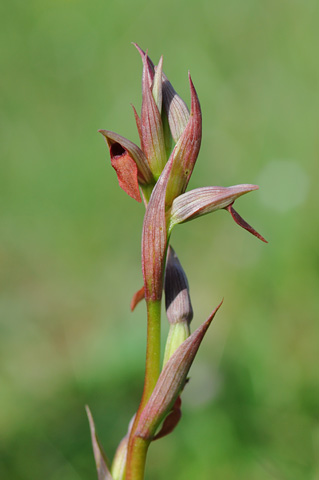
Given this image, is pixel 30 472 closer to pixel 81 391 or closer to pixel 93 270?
pixel 81 391

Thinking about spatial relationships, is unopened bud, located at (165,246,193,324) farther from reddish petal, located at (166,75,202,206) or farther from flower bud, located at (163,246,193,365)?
reddish petal, located at (166,75,202,206)

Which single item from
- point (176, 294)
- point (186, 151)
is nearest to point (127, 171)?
point (186, 151)

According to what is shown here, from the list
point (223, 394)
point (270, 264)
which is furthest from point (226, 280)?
point (223, 394)

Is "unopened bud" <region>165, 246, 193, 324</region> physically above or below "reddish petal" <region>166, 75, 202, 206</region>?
below

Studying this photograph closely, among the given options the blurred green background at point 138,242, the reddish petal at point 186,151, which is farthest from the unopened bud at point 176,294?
the blurred green background at point 138,242

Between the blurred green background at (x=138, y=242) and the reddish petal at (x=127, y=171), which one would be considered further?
the blurred green background at (x=138, y=242)

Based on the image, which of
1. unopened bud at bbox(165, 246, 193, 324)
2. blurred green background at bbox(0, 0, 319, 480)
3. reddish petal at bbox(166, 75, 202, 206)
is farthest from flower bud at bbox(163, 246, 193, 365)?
blurred green background at bbox(0, 0, 319, 480)

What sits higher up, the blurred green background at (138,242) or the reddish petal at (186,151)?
the reddish petal at (186,151)

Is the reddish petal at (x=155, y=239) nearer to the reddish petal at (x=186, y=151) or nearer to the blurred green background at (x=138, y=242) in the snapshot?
the reddish petal at (x=186, y=151)
